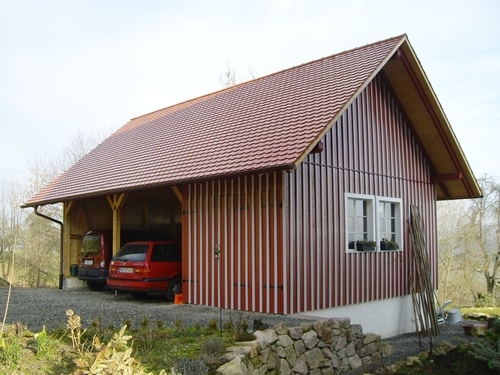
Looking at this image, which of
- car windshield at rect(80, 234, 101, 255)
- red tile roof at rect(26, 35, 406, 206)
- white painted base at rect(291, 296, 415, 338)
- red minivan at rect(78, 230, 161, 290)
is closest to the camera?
red tile roof at rect(26, 35, 406, 206)

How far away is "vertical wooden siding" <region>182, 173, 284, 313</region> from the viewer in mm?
10445

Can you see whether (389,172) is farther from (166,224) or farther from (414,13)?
(166,224)

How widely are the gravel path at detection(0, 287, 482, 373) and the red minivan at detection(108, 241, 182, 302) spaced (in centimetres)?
38

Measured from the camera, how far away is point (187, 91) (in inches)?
1556

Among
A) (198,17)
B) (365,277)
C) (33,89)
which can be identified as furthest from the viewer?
(33,89)

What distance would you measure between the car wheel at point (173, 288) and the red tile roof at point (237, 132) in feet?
8.01

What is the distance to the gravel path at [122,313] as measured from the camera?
31.1ft

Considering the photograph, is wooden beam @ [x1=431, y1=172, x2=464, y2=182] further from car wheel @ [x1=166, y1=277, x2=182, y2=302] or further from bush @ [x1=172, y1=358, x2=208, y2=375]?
bush @ [x1=172, y1=358, x2=208, y2=375]

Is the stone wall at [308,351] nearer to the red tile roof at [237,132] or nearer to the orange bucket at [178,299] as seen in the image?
the red tile roof at [237,132]

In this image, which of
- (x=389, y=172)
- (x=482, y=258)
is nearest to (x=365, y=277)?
(x=389, y=172)

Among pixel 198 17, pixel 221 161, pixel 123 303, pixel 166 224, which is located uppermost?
pixel 198 17

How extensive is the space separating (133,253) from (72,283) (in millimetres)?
4674

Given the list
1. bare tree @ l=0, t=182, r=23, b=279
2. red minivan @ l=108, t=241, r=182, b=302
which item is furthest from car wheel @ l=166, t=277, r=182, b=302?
bare tree @ l=0, t=182, r=23, b=279

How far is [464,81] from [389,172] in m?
3.42
